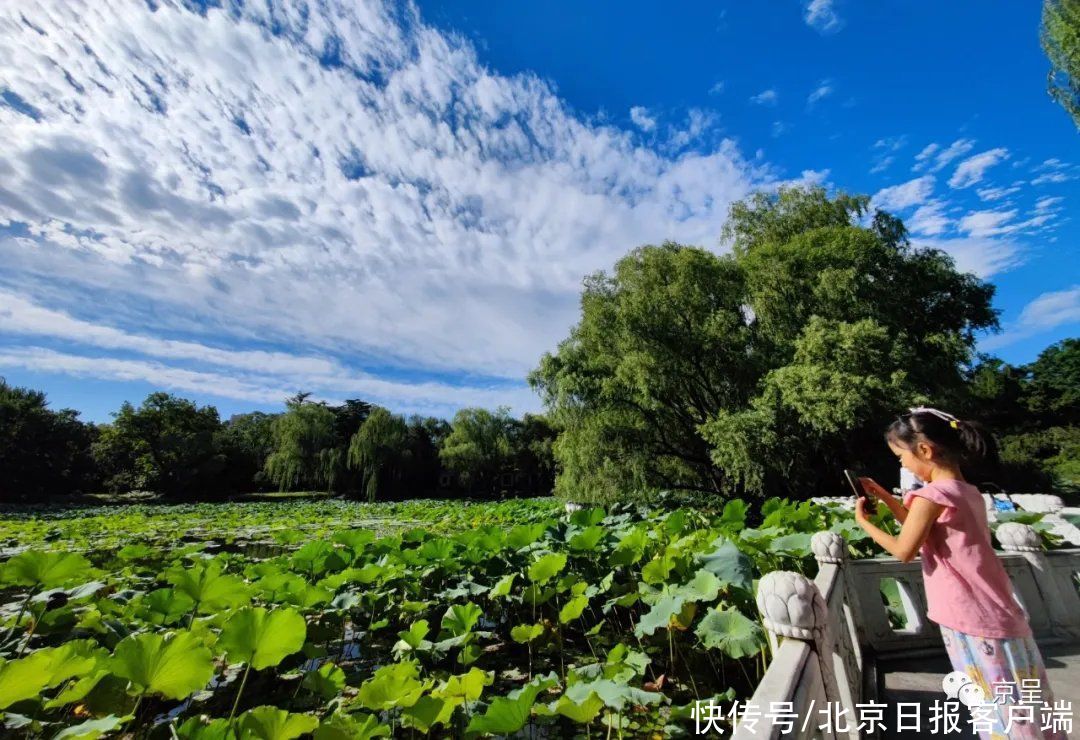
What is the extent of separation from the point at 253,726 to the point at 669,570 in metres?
1.88

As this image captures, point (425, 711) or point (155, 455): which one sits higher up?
point (155, 455)

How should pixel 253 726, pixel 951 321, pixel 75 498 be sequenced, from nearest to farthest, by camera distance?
pixel 253 726 → pixel 951 321 → pixel 75 498

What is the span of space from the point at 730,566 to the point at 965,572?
838 mm

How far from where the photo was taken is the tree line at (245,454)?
24.7 metres

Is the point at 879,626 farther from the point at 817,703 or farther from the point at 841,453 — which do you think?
the point at 841,453

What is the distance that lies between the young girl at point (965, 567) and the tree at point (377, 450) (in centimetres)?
2725

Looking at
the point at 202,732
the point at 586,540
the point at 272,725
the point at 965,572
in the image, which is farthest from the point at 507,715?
the point at 586,540

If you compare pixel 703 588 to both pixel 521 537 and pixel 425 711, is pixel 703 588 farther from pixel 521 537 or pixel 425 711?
pixel 521 537

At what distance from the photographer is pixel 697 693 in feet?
7.11

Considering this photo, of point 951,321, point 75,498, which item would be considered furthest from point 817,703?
point 75,498

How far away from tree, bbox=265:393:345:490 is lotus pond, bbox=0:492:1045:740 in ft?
Result: 82.5

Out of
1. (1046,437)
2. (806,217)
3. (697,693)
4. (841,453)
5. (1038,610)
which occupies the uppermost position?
(806,217)

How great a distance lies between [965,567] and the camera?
145cm

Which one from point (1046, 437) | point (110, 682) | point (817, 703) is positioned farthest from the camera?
point (1046, 437)
